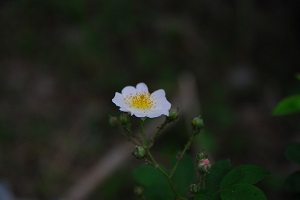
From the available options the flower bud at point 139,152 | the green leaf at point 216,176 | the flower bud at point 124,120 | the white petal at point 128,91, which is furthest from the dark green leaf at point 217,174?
the white petal at point 128,91

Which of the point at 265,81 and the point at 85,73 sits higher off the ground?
the point at 85,73

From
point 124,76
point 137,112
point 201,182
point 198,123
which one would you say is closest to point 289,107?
point 198,123

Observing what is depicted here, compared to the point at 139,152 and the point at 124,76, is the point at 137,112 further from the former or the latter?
the point at 124,76

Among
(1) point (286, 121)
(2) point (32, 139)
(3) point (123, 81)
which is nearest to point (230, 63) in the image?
(1) point (286, 121)

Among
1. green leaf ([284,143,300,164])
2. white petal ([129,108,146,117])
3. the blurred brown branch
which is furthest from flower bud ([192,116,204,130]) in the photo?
the blurred brown branch

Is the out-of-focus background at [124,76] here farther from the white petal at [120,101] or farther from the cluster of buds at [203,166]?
the cluster of buds at [203,166]

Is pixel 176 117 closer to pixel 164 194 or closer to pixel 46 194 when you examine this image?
pixel 164 194

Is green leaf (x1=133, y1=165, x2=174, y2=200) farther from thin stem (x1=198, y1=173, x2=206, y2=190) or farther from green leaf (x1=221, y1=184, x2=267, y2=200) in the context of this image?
green leaf (x1=221, y1=184, x2=267, y2=200)
